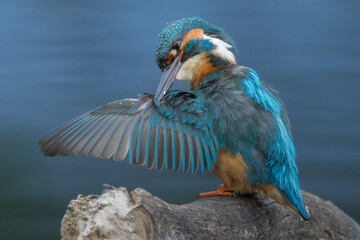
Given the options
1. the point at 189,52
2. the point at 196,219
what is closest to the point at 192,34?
the point at 189,52

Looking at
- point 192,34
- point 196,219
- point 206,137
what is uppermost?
point 192,34

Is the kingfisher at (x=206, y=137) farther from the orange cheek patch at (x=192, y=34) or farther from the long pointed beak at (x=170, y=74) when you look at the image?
the orange cheek patch at (x=192, y=34)

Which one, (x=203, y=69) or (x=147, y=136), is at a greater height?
(x=203, y=69)

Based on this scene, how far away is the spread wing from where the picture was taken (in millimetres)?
1297

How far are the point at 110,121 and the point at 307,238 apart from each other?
0.71 m

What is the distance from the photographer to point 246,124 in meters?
1.35

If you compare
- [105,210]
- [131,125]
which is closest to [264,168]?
[131,125]

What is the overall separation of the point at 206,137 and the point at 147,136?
0.16m

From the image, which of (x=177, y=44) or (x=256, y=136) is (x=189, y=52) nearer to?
(x=177, y=44)

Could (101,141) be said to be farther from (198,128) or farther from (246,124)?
(246,124)

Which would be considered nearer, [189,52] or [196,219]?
[196,219]

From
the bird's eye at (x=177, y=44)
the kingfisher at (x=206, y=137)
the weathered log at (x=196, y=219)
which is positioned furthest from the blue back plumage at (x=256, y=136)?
the bird's eye at (x=177, y=44)

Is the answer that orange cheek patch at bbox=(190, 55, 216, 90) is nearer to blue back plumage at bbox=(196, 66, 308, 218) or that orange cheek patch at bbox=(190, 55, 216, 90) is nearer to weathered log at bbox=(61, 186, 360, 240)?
blue back plumage at bbox=(196, 66, 308, 218)

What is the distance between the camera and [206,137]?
135 cm
